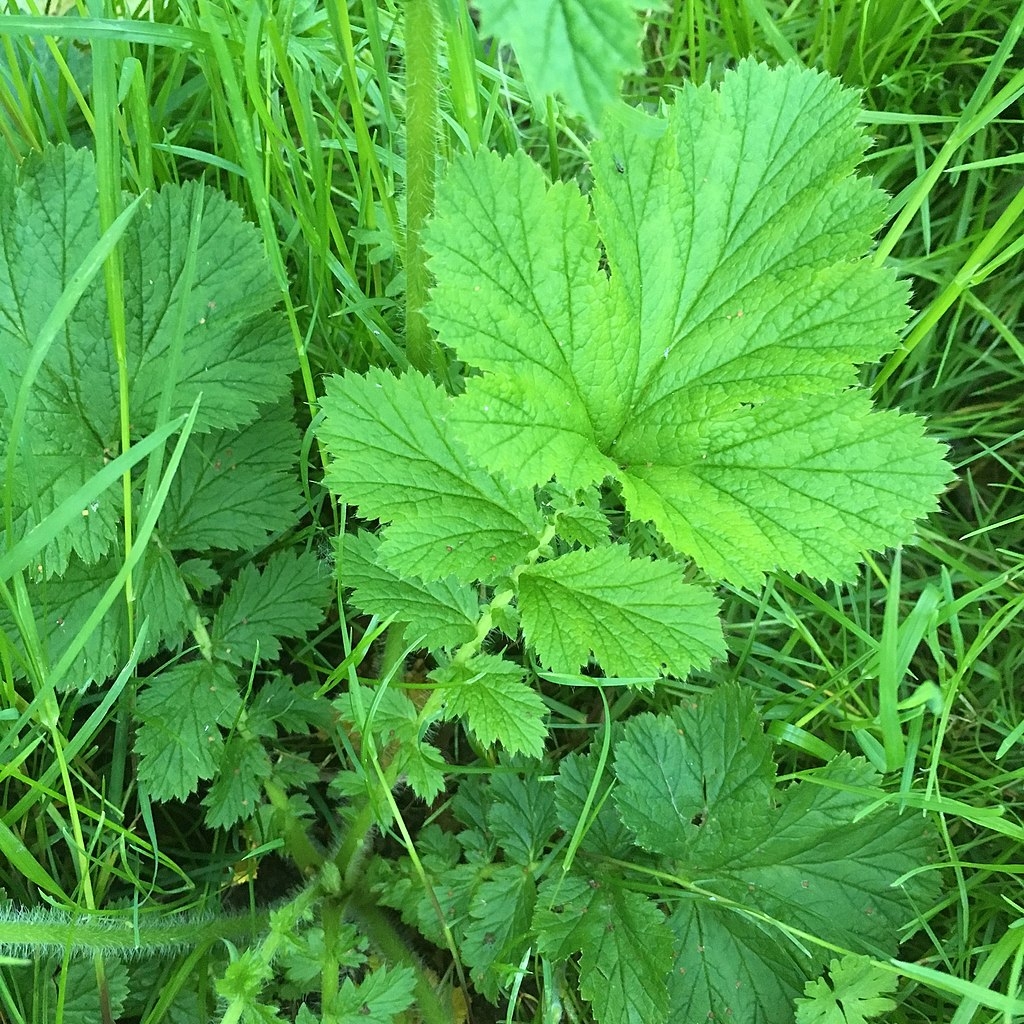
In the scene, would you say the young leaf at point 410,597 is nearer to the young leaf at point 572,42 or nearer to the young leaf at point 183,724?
the young leaf at point 183,724

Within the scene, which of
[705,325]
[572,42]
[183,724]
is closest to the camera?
[572,42]

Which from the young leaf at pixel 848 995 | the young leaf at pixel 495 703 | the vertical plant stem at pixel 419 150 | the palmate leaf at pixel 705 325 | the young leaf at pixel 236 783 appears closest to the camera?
the vertical plant stem at pixel 419 150

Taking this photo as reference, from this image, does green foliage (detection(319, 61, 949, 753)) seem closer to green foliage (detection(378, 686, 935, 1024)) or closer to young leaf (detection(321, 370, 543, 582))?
young leaf (detection(321, 370, 543, 582))

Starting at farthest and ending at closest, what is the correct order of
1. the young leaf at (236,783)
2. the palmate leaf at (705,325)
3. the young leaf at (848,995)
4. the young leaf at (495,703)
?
the young leaf at (236,783) < the young leaf at (848,995) < the young leaf at (495,703) < the palmate leaf at (705,325)

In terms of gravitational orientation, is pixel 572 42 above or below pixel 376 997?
above

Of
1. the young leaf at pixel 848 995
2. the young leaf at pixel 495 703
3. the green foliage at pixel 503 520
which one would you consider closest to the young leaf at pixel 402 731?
the green foliage at pixel 503 520

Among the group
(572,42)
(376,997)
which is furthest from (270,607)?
(572,42)

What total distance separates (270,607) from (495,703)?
0.54 m

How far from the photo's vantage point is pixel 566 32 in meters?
0.88

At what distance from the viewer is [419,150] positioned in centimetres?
130

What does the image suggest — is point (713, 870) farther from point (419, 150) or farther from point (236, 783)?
point (419, 150)

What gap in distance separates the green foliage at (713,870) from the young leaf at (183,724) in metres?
0.42

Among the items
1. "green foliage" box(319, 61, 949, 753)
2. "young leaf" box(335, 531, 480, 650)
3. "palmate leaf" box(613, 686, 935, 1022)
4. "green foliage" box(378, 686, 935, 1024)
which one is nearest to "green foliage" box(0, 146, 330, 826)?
"young leaf" box(335, 531, 480, 650)

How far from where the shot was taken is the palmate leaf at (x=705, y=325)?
1296 millimetres
